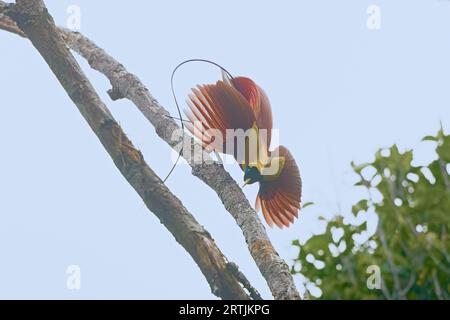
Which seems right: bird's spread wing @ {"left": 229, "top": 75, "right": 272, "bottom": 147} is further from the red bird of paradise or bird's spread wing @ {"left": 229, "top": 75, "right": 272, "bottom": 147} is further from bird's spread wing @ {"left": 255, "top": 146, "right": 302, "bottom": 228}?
bird's spread wing @ {"left": 255, "top": 146, "right": 302, "bottom": 228}

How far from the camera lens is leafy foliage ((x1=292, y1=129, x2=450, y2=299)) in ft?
8.86

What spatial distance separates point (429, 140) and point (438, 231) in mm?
394

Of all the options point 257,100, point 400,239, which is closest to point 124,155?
point 257,100

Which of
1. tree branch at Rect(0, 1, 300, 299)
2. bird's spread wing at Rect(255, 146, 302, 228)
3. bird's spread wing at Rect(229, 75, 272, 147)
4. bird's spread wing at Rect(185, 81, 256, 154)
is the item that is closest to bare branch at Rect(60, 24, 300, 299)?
tree branch at Rect(0, 1, 300, 299)

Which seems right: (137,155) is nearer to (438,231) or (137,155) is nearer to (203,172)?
(203,172)

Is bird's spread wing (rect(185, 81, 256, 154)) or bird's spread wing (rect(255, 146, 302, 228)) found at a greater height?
bird's spread wing (rect(185, 81, 256, 154))

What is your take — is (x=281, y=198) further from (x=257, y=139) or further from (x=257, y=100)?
(x=257, y=100)

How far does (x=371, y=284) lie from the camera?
282 centimetres

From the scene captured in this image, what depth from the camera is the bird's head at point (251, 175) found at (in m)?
4.79

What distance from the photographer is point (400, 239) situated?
109 inches

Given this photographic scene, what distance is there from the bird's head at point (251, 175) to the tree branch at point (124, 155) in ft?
2.15

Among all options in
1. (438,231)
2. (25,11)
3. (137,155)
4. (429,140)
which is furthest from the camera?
(25,11)

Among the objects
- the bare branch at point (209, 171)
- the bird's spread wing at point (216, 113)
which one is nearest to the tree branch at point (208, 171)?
the bare branch at point (209, 171)

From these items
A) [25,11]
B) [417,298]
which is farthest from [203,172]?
[417,298]
